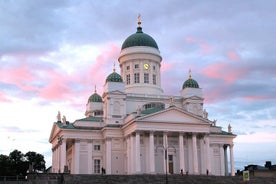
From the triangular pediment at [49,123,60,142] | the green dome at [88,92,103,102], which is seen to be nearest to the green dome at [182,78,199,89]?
the green dome at [88,92,103,102]

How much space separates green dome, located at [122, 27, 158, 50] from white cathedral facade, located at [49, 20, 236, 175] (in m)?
0.20

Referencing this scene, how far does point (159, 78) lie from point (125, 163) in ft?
64.0

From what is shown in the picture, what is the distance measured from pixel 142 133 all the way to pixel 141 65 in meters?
17.6

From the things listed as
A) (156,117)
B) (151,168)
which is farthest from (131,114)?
(151,168)

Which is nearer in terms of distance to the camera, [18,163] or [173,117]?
[173,117]

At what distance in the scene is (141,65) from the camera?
266 feet

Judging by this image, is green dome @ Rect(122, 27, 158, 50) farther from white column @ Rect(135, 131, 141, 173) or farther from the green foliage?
the green foliage

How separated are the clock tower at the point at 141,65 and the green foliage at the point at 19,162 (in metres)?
23.9

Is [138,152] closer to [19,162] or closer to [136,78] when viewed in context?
[136,78]

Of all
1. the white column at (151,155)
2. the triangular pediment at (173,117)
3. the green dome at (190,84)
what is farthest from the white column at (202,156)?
the green dome at (190,84)

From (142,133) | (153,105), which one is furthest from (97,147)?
(153,105)

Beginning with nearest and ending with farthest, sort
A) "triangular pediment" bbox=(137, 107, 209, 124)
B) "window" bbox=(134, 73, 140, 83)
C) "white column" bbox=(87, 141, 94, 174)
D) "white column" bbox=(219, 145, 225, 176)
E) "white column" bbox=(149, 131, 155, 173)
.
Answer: "white column" bbox=(149, 131, 155, 173) < "triangular pediment" bbox=(137, 107, 209, 124) < "white column" bbox=(87, 141, 94, 174) < "white column" bbox=(219, 145, 225, 176) < "window" bbox=(134, 73, 140, 83)

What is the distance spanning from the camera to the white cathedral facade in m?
67.2

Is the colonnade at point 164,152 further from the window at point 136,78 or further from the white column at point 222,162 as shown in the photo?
the window at point 136,78
